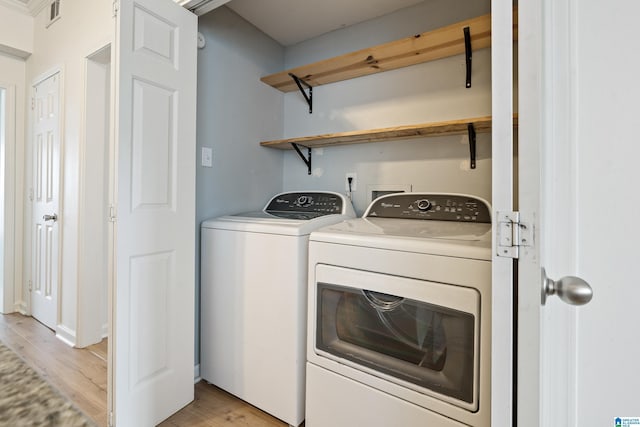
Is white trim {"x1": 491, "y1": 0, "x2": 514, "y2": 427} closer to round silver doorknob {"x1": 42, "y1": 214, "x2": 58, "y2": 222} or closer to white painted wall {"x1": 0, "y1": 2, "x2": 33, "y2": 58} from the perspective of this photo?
round silver doorknob {"x1": 42, "y1": 214, "x2": 58, "y2": 222}

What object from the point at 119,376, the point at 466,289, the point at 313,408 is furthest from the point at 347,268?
the point at 119,376

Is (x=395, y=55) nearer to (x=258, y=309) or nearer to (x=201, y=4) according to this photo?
(x=201, y=4)

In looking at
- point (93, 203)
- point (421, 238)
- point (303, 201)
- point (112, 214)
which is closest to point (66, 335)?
point (93, 203)

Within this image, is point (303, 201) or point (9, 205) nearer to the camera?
point (303, 201)

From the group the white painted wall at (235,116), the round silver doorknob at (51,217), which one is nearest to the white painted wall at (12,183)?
the round silver doorknob at (51,217)

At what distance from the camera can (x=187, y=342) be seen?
1545 mm

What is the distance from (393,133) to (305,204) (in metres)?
0.74

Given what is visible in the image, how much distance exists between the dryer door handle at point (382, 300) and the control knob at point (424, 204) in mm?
700

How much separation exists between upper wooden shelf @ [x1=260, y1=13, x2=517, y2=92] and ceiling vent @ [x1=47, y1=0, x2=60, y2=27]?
5.97ft

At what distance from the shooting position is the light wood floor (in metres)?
1.46

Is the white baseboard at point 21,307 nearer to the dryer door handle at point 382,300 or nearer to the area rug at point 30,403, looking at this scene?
the area rug at point 30,403

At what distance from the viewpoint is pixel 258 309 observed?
1461mm

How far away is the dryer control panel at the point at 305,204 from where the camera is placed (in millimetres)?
1896

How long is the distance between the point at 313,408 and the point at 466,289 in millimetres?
856
